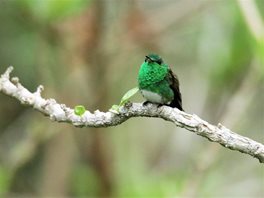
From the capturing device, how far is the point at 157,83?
93.3 inches

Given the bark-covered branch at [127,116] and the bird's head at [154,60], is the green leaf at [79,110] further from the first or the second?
the bird's head at [154,60]

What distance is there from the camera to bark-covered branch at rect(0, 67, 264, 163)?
2.15 m

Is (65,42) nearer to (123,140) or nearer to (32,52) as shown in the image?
(32,52)

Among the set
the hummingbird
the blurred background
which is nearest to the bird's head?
the hummingbird

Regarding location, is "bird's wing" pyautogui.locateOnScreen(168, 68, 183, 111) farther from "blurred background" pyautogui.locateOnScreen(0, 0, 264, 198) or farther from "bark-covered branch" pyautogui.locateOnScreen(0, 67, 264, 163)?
"blurred background" pyautogui.locateOnScreen(0, 0, 264, 198)

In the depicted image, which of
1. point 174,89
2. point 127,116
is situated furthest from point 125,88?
point 127,116

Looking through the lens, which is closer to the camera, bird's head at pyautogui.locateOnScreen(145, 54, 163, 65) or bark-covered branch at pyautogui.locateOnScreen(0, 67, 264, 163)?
bark-covered branch at pyautogui.locateOnScreen(0, 67, 264, 163)

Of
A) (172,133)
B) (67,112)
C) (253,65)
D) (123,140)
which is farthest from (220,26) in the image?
(67,112)

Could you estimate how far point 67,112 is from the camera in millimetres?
2230

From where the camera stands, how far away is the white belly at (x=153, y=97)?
2.32 meters

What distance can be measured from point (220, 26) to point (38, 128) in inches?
53.9

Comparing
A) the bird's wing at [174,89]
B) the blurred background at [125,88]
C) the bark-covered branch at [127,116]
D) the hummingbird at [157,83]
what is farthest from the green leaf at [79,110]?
the blurred background at [125,88]

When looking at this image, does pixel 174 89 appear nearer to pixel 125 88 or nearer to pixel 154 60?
pixel 154 60

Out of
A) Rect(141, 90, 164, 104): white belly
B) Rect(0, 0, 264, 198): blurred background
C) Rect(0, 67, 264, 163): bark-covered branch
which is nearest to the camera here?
Rect(0, 67, 264, 163): bark-covered branch
